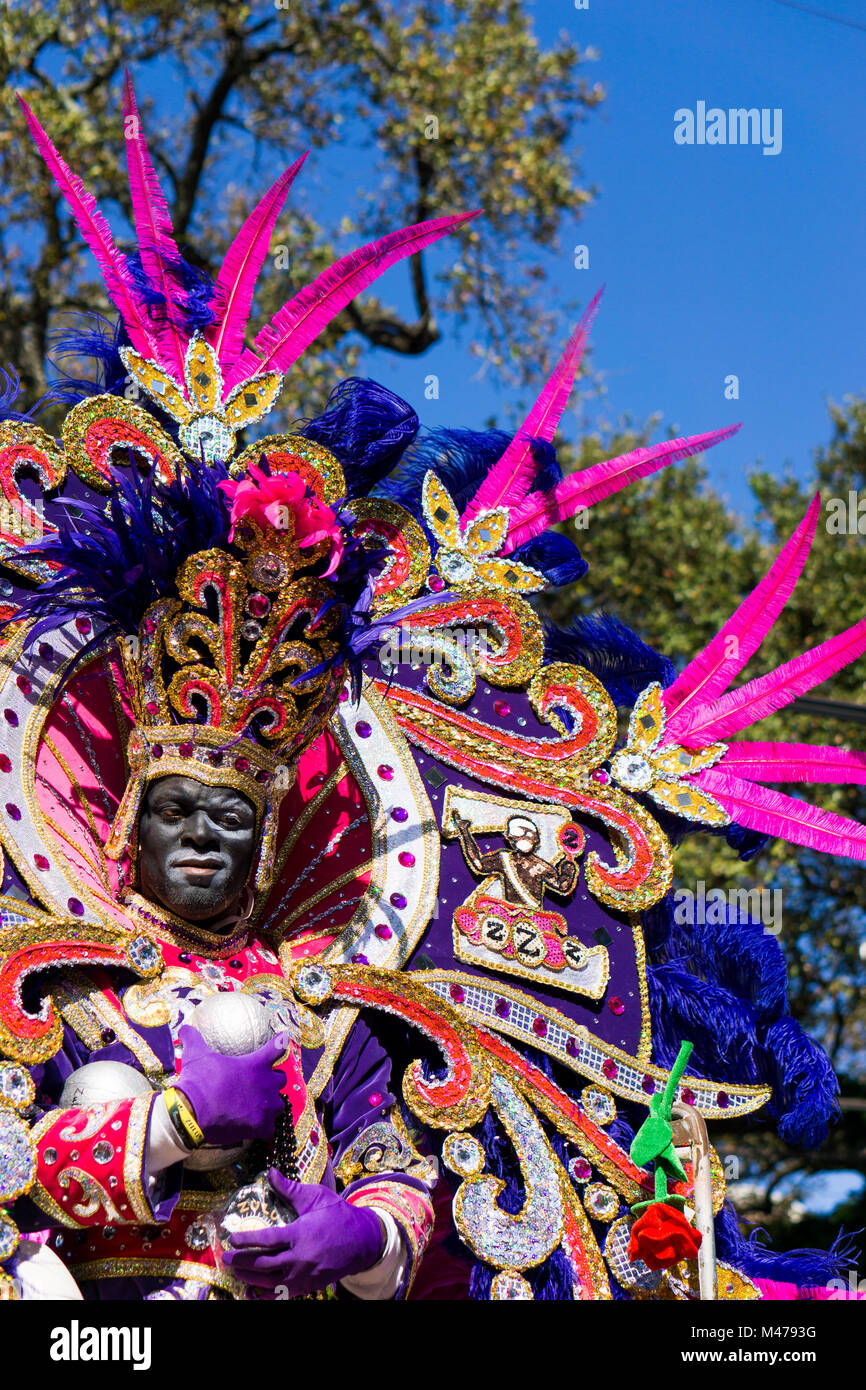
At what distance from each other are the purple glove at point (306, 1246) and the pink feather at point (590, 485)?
1869 mm

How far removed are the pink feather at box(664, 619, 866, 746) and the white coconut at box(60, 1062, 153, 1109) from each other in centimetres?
178

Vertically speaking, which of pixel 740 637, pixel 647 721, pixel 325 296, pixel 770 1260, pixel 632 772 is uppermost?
pixel 325 296

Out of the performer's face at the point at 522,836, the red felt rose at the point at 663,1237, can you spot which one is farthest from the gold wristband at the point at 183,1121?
the performer's face at the point at 522,836

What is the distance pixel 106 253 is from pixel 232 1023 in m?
1.93

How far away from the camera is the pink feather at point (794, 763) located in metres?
4.36

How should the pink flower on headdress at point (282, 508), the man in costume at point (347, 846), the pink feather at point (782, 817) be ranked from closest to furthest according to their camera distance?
the man in costume at point (347, 846), the pink flower on headdress at point (282, 508), the pink feather at point (782, 817)

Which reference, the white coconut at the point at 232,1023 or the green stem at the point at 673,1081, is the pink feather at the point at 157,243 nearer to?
the white coconut at the point at 232,1023

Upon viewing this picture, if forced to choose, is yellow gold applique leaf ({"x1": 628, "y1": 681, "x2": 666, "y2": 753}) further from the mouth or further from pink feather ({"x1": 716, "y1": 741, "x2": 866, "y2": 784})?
the mouth

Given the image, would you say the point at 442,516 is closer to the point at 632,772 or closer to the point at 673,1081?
the point at 632,772

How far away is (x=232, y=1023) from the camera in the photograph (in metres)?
3.23

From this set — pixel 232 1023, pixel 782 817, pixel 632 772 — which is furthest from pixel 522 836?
pixel 232 1023

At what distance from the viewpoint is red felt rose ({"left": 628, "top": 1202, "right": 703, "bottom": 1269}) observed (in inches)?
142

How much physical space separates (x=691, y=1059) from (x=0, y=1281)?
190 cm

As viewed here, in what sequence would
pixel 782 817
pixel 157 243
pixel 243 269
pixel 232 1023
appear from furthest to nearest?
pixel 782 817 → pixel 243 269 → pixel 157 243 → pixel 232 1023
